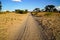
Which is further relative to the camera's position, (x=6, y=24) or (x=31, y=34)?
(x=6, y=24)

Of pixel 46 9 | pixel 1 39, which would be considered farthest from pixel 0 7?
pixel 1 39

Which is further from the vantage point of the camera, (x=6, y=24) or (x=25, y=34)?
(x=6, y=24)

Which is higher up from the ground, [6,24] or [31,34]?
[31,34]

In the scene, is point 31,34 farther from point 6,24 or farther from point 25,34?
point 6,24

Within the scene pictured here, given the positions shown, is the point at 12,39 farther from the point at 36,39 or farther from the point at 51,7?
the point at 51,7

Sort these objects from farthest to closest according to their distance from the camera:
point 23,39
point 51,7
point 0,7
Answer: point 51,7, point 0,7, point 23,39

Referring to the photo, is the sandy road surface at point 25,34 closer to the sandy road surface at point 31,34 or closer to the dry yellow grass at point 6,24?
the sandy road surface at point 31,34

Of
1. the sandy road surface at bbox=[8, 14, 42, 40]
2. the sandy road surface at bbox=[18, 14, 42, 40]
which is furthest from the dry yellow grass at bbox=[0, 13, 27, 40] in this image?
the sandy road surface at bbox=[18, 14, 42, 40]

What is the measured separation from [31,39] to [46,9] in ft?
326

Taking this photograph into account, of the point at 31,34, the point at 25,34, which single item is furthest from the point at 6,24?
the point at 31,34

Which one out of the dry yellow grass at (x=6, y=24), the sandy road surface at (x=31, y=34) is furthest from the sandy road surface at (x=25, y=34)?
the dry yellow grass at (x=6, y=24)

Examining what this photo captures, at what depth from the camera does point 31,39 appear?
7.43 meters

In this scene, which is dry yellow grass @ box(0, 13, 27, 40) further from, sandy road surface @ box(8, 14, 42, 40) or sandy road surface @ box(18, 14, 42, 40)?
sandy road surface @ box(18, 14, 42, 40)

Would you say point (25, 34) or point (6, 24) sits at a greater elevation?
point (25, 34)
